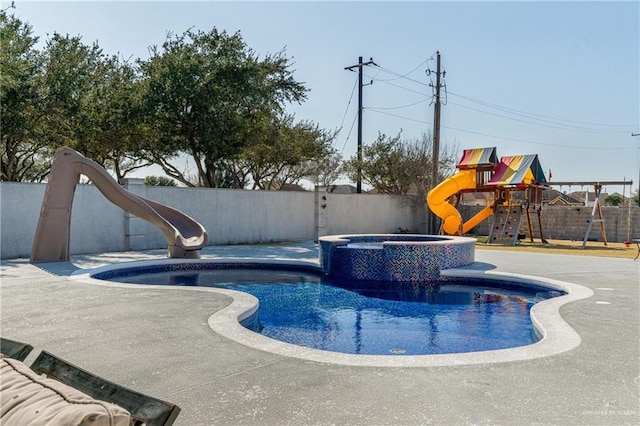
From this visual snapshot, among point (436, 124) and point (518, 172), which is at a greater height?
point (436, 124)

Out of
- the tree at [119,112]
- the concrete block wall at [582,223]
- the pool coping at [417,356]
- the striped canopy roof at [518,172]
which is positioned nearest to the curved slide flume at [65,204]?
the pool coping at [417,356]

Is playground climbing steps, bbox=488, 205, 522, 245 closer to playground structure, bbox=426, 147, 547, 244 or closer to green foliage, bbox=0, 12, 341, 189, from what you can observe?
playground structure, bbox=426, 147, 547, 244

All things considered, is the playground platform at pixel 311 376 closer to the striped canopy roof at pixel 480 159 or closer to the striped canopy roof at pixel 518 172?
the striped canopy roof at pixel 518 172

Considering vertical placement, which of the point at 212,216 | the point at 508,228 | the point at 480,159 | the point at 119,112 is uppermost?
the point at 119,112

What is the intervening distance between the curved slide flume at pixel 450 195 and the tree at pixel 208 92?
8367 millimetres

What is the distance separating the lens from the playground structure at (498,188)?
19.4 meters

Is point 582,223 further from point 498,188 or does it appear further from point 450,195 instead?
point 450,195

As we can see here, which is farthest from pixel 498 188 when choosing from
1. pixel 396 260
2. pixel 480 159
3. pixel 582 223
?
pixel 396 260

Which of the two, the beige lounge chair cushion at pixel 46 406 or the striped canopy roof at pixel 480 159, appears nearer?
the beige lounge chair cushion at pixel 46 406

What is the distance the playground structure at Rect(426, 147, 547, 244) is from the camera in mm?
19406

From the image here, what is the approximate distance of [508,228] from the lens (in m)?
19.8

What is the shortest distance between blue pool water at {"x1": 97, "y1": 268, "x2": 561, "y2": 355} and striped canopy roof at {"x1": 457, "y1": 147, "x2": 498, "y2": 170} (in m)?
11.5

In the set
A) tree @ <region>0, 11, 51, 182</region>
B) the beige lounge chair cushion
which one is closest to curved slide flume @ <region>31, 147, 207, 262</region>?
tree @ <region>0, 11, 51, 182</region>

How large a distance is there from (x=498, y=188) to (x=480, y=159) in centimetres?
161
